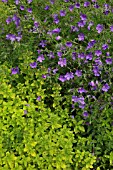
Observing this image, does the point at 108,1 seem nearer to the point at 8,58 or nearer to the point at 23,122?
the point at 8,58

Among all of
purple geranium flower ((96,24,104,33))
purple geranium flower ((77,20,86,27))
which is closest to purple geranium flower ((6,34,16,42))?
purple geranium flower ((77,20,86,27))

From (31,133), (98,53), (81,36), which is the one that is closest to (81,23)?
(81,36)

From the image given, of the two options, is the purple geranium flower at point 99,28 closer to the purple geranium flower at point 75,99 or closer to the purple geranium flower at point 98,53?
the purple geranium flower at point 98,53

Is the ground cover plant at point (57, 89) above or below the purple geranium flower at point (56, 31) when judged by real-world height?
below

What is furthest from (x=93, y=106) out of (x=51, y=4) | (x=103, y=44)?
(x=51, y=4)

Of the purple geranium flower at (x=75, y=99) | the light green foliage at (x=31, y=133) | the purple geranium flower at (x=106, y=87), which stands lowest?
the light green foliage at (x=31, y=133)

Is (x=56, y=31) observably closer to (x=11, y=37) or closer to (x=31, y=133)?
(x=11, y=37)

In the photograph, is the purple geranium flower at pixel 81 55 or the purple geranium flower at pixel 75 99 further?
the purple geranium flower at pixel 81 55

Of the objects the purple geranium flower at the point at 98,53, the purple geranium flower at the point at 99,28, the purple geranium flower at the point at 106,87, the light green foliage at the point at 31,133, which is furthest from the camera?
the purple geranium flower at the point at 99,28

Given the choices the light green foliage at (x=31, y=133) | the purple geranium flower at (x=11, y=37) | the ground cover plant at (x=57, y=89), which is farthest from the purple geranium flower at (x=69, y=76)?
the purple geranium flower at (x=11, y=37)
